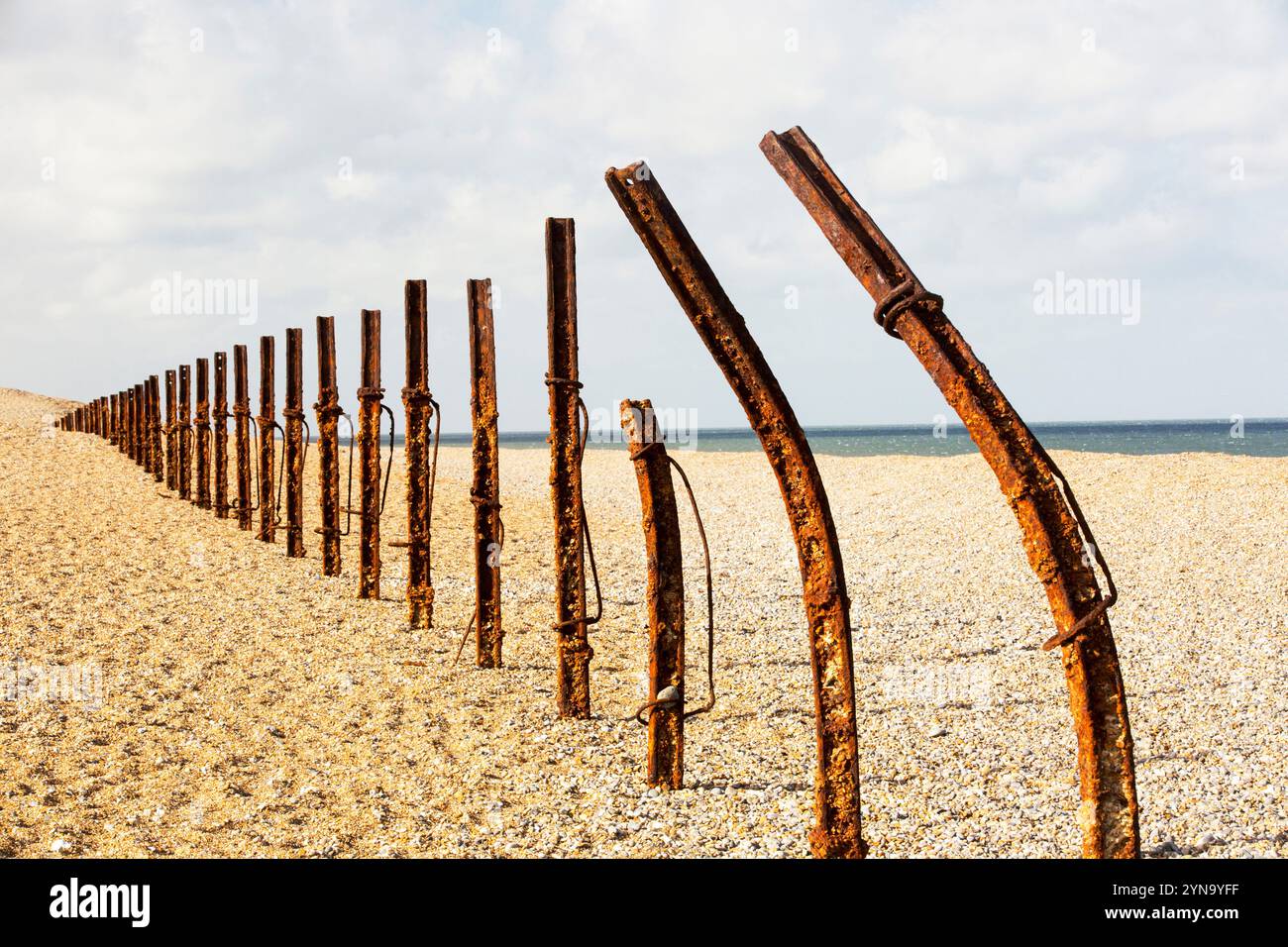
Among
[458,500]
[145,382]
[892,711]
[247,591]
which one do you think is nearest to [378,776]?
[892,711]

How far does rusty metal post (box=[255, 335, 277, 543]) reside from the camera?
15.1m

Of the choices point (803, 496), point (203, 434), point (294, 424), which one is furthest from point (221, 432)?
point (803, 496)

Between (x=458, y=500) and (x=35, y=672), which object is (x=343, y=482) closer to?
(x=458, y=500)

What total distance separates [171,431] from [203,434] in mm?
2818

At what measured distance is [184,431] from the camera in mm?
20078

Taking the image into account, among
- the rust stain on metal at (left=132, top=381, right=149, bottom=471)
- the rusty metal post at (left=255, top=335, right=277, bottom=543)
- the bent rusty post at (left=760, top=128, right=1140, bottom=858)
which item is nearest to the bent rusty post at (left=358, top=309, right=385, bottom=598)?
the rusty metal post at (left=255, top=335, right=277, bottom=543)

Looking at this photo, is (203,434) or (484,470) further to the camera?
(203,434)

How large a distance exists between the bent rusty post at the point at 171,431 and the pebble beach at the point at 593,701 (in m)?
4.52

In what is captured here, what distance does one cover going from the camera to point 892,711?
7520mm

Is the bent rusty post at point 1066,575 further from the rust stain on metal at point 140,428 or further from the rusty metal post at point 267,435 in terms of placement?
the rust stain on metal at point 140,428

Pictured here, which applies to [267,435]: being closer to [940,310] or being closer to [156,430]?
[156,430]

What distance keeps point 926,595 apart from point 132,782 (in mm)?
8948

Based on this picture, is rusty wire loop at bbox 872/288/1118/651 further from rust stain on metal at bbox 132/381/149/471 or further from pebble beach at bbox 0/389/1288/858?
rust stain on metal at bbox 132/381/149/471

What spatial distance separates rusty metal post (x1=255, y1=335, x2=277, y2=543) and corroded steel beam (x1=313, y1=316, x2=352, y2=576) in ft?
7.68
